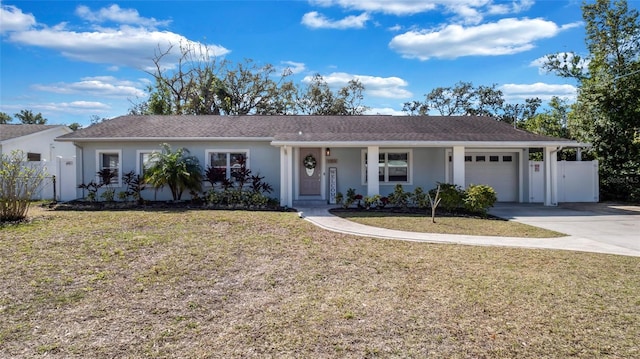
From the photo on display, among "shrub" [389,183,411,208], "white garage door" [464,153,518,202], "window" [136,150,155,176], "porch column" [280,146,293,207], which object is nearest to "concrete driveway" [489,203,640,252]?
"white garage door" [464,153,518,202]

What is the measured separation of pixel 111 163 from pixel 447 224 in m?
12.5

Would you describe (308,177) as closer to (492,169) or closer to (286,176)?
(286,176)

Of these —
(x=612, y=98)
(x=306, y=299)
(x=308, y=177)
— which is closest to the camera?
(x=306, y=299)

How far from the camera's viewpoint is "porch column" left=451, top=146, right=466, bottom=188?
1291cm

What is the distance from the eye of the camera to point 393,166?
14617mm

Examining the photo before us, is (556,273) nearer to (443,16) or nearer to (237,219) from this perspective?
(237,219)

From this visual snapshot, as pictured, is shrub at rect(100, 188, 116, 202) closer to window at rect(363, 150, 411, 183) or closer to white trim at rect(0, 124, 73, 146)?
white trim at rect(0, 124, 73, 146)

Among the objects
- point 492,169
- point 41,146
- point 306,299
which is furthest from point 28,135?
point 492,169

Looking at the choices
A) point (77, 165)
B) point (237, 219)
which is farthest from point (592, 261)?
point (77, 165)

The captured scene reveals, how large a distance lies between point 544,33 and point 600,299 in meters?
16.8

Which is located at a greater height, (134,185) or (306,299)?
(134,185)

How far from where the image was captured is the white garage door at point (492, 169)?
49.8 ft

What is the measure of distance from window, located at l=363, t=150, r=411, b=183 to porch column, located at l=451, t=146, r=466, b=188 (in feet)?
6.63

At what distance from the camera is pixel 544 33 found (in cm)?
1716
